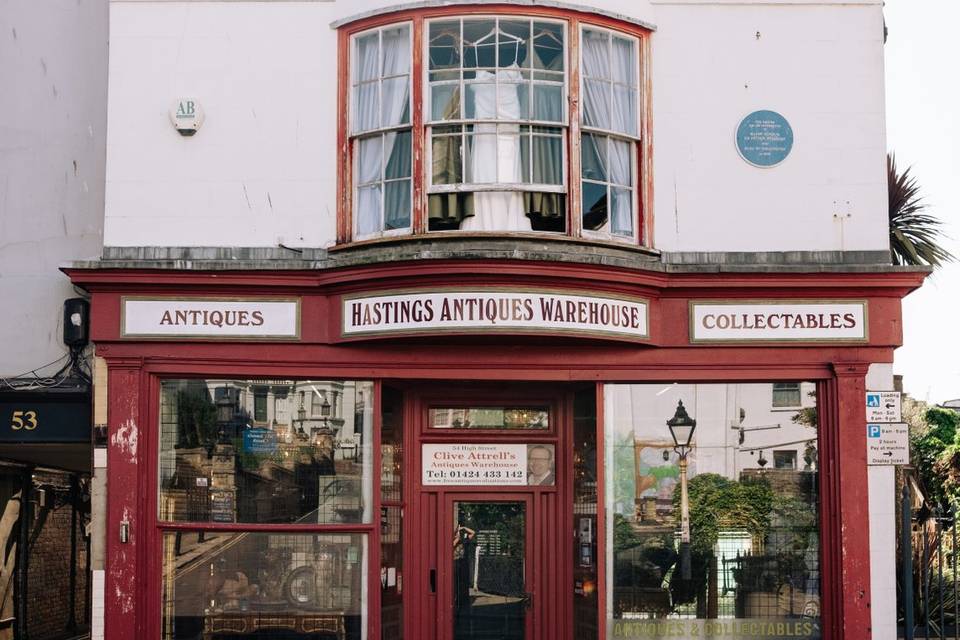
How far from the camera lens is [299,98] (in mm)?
13180

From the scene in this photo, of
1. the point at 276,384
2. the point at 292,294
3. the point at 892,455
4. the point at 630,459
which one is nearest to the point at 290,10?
the point at 292,294

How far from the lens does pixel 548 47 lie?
12844 millimetres

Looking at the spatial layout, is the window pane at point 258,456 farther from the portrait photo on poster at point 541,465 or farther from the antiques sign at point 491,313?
the portrait photo on poster at point 541,465

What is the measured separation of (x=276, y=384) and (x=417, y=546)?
232 cm

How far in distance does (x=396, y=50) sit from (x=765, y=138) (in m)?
3.91

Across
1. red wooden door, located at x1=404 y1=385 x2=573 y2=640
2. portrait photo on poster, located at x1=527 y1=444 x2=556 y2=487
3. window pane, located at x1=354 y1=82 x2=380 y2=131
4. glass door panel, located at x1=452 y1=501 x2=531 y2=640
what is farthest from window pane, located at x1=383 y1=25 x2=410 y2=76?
glass door panel, located at x1=452 y1=501 x2=531 y2=640

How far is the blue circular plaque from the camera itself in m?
13.2

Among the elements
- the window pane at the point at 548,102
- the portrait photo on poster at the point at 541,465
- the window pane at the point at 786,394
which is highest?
the window pane at the point at 548,102

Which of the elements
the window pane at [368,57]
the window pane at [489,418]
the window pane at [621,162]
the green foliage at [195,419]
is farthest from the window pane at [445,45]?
the green foliage at [195,419]

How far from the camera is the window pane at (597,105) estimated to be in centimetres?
1288

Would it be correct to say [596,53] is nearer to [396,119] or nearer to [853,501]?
[396,119]

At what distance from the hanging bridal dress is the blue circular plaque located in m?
2.40

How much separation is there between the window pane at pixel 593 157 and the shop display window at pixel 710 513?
2180 millimetres

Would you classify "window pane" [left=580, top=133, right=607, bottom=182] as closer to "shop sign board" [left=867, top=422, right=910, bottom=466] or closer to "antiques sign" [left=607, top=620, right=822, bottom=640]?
"shop sign board" [left=867, top=422, right=910, bottom=466]
